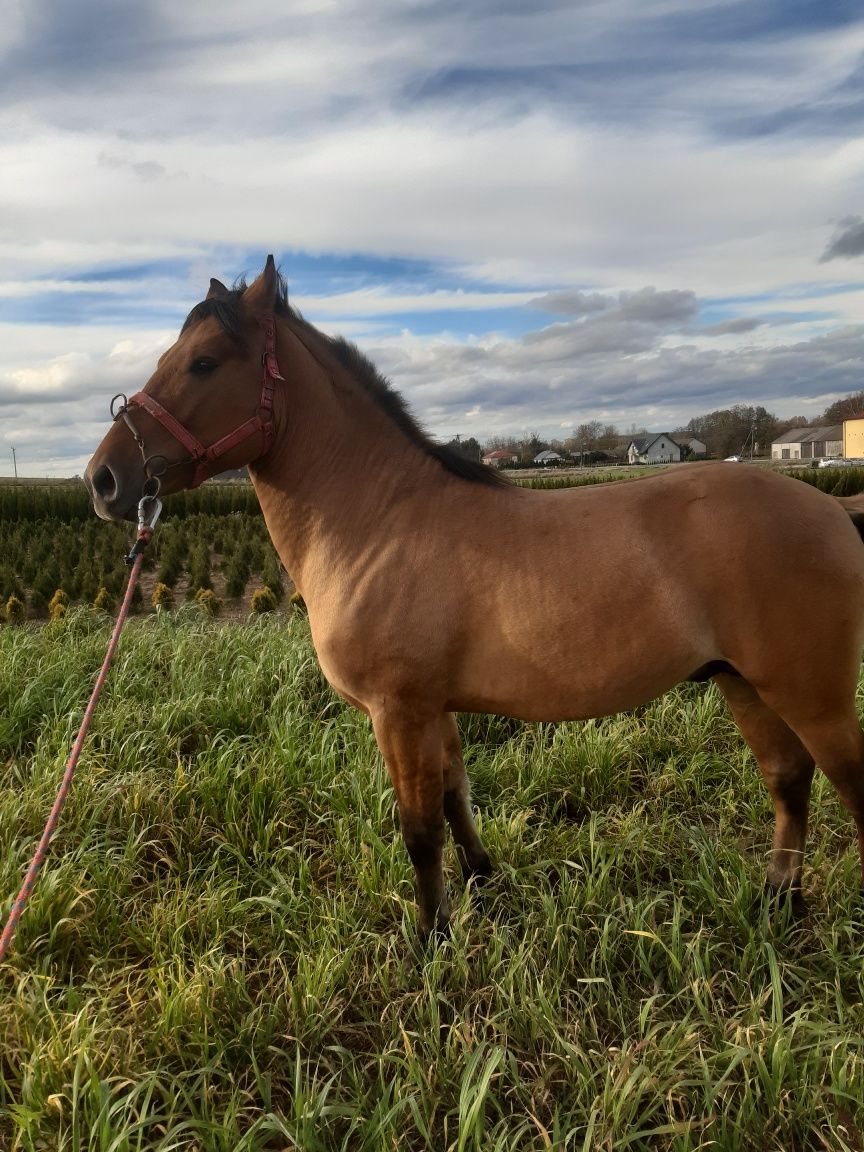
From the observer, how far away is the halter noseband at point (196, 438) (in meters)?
2.58

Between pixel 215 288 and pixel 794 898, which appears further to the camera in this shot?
pixel 794 898

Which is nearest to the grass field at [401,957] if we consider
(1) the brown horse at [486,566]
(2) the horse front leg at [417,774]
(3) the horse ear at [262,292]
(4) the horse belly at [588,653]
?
(2) the horse front leg at [417,774]

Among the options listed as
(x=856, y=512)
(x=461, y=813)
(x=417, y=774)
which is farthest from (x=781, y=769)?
(x=417, y=774)

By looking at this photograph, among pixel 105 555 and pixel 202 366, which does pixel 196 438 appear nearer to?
pixel 202 366

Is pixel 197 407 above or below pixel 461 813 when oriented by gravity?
above

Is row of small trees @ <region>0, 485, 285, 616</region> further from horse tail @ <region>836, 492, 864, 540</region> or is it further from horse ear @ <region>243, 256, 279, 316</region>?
horse tail @ <region>836, 492, 864, 540</region>

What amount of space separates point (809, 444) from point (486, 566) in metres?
98.5

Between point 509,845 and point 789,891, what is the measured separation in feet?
4.09

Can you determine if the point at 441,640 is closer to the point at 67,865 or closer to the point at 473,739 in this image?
the point at 67,865

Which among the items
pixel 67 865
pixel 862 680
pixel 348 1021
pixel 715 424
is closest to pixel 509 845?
pixel 348 1021

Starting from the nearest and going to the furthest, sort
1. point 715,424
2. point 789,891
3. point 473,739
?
point 789,891 → point 473,739 → point 715,424

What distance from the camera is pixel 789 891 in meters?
3.05

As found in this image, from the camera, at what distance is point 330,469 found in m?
2.86

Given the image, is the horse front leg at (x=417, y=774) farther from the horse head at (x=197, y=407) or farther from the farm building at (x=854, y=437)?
the farm building at (x=854, y=437)
